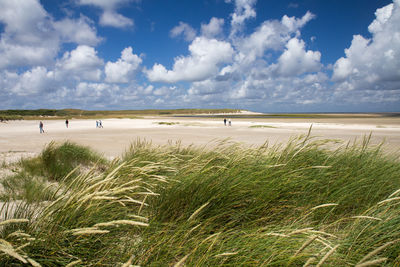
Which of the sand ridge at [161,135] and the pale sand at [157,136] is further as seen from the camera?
the sand ridge at [161,135]

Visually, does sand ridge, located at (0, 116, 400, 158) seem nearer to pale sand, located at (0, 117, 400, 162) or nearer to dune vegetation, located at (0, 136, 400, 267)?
pale sand, located at (0, 117, 400, 162)

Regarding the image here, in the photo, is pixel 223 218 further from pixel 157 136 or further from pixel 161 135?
pixel 161 135

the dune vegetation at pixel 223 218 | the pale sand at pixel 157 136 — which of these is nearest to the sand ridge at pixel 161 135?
the pale sand at pixel 157 136

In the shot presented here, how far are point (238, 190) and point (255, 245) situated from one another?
0.84 m

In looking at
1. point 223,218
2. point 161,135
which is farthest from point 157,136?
point 223,218

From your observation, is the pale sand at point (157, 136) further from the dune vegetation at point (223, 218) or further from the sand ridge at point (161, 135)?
the dune vegetation at point (223, 218)

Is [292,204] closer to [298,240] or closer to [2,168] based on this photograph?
[298,240]

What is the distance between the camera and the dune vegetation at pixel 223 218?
163 centimetres

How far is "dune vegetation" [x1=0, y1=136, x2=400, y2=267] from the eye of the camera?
64.1 inches

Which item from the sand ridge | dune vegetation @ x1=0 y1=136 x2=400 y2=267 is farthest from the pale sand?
dune vegetation @ x1=0 y1=136 x2=400 y2=267

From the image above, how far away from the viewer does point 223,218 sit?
2.48 metres

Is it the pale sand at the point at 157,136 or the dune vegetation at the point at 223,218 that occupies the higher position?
the dune vegetation at the point at 223,218

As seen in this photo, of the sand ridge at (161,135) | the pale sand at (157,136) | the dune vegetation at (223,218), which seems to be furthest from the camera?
the sand ridge at (161,135)

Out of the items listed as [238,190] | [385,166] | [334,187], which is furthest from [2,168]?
[385,166]
